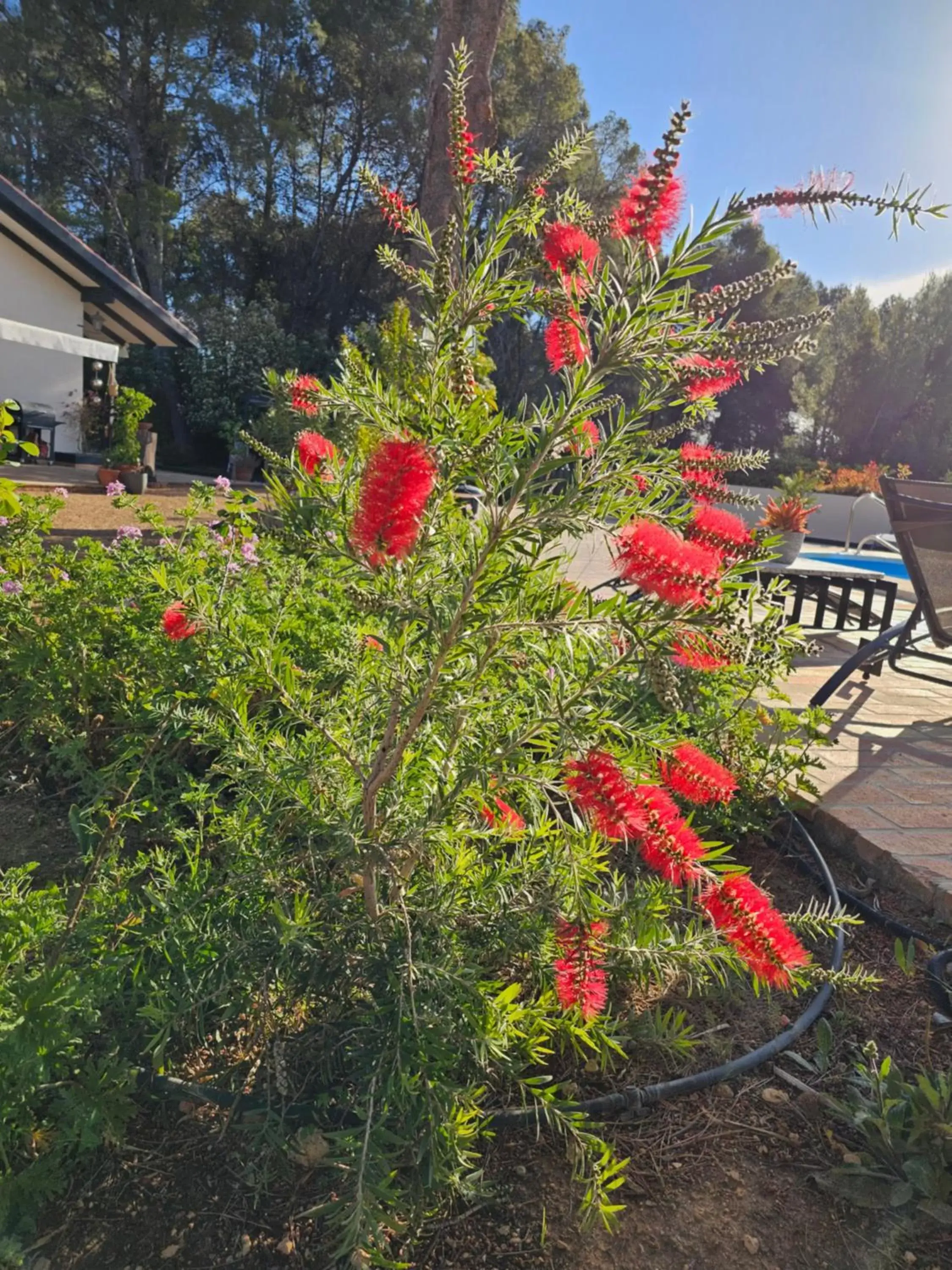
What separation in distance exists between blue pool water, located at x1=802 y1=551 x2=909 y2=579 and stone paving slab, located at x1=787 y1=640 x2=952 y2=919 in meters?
4.62

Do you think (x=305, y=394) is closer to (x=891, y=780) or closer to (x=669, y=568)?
(x=669, y=568)

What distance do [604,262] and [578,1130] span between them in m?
1.12

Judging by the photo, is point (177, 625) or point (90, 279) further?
point (90, 279)

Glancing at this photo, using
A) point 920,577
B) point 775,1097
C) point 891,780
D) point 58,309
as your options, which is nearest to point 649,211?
point 775,1097

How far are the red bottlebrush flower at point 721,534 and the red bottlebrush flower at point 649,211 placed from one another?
32 centimetres

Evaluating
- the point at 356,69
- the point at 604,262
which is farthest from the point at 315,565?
the point at 356,69

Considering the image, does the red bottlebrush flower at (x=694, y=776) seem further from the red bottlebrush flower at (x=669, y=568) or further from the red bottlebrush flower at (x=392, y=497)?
the red bottlebrush flower at (x=392, y=497)

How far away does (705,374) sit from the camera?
3.27 ft

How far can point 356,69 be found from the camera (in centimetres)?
2173

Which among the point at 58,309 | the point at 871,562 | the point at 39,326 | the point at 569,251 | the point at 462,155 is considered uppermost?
the point at 58,309

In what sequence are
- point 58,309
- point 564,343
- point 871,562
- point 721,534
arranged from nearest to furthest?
point 721,534 < point 564,343 < point 871,562 < point 58,309

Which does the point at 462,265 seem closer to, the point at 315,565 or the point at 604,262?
the point at 604,262

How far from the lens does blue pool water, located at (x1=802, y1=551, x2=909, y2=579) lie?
866 cm

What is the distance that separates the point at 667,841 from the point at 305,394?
78 centimetres
